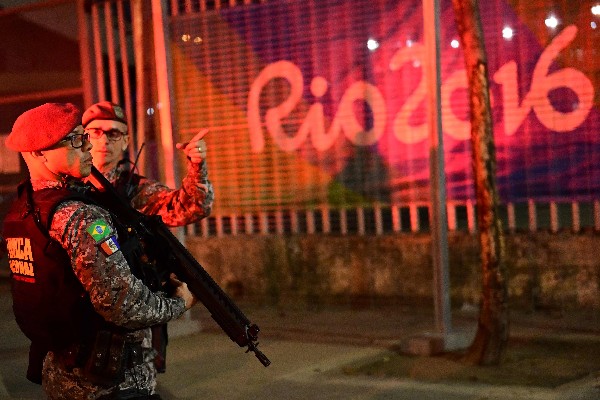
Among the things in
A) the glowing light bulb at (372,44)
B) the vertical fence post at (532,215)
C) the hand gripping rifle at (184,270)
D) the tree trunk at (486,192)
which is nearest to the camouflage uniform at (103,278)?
the hand gripping rifle at (184,270)

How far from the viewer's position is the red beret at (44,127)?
2.93 meters

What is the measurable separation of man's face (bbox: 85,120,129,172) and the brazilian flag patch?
146cm

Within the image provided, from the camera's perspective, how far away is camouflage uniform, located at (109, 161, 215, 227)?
160 inches

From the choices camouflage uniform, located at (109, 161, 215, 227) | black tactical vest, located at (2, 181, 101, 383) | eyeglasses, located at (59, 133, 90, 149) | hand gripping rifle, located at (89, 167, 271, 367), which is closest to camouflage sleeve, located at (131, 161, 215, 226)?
camouflage uniform, located at (109, 161, 215, 227)

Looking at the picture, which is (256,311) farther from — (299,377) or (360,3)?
(360,3)

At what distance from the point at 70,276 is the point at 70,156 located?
40cm

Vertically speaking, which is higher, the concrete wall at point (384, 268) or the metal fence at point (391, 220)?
the metal fence at point (391, 220)

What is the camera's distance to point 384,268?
26.2ft

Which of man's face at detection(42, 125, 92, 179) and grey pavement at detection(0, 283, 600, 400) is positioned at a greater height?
man's face at detection(42, 125, 92, 179)

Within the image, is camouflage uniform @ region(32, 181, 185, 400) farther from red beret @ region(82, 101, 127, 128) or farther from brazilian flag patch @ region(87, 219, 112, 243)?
red beret @ region(82, 101, 127, 128)

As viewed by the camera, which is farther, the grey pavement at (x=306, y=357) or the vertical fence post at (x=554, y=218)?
the vertical fence post at (x=554, y=218)

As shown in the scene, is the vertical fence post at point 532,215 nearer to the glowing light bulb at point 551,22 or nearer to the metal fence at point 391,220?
the metal fence at point 391,220

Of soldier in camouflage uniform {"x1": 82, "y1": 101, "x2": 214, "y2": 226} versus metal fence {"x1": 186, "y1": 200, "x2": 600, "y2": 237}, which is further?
metal fence {"x1": 186, "y1": 200, "x2": 600, "y2": 237}

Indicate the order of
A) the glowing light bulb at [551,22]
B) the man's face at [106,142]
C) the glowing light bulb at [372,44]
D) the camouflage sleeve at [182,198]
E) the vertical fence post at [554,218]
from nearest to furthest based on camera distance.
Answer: the camouflage sleeve at [182,198], the man's face at [106,142], the glowing light bulb at [551,22], the vertical fence post at [554,218], the glowing light bulb at [372,44]
